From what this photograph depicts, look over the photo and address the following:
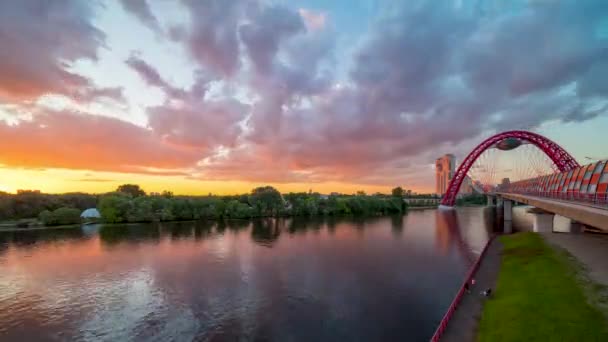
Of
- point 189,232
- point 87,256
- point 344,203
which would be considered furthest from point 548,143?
point 87,256

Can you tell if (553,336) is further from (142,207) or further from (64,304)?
(142,207)

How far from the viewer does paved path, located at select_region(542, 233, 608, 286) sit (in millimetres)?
15189

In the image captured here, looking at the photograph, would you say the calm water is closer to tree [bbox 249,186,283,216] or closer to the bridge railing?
the bridge railing

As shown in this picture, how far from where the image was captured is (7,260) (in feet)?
88.7

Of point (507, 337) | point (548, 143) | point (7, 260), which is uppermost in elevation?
point (548, 143)

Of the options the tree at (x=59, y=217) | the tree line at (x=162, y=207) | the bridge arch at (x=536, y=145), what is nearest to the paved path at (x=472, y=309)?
the bridge arch at (x=536, y=145)

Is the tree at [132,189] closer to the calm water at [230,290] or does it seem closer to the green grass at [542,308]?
the calm water at [230,290]

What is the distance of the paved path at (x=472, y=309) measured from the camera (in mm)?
10848

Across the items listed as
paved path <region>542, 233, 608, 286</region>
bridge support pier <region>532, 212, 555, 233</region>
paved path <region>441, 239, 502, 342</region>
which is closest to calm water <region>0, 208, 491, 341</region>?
paved path <region>441, 239, 502, 342</region>

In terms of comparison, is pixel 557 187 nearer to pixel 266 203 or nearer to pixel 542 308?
pixel 542 308

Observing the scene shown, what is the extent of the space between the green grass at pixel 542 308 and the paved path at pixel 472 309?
33 centimetres

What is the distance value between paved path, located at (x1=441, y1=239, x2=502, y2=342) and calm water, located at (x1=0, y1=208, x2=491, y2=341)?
125cm

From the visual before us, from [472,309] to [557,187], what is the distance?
2587 centimetres

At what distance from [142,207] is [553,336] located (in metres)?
64.2
